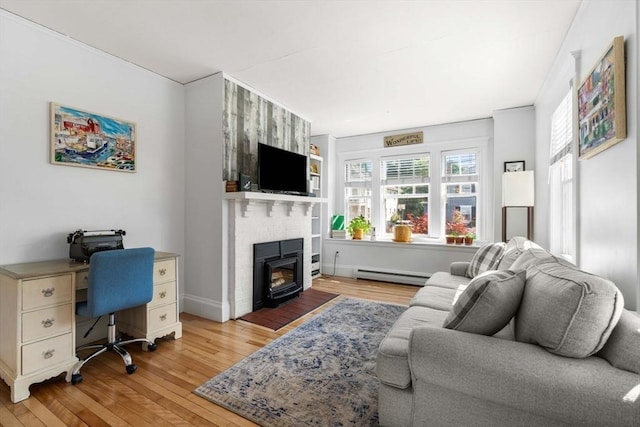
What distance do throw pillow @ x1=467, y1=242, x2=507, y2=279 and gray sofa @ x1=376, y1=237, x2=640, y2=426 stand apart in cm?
143

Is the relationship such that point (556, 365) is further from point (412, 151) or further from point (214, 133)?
point (412, 151)

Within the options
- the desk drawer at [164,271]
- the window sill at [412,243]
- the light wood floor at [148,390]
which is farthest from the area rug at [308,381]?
the window sill at [412,243]

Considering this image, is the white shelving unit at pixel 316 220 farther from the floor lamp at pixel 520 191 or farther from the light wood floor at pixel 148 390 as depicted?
the floor lamp at pixel 520 191

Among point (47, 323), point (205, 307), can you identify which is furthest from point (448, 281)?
point (47, 323)

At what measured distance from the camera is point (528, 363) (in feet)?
3.83

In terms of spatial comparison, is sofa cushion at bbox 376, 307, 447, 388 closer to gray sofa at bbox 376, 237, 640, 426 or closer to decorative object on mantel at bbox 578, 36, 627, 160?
gray sofa at bbox 376, 237, 640, 426

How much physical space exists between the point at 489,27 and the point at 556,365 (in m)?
2.41

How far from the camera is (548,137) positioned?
3293mm

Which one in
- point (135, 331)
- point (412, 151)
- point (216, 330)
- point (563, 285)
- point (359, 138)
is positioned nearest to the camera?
point (563, 285)

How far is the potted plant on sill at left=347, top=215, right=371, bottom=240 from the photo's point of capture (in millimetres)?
5312

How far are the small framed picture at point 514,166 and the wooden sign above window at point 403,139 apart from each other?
4.57 feet

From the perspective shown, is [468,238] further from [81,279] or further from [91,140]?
[91,140]

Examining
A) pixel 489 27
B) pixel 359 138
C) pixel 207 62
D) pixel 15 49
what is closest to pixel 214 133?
pixel 207 62

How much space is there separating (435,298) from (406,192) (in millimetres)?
3003
